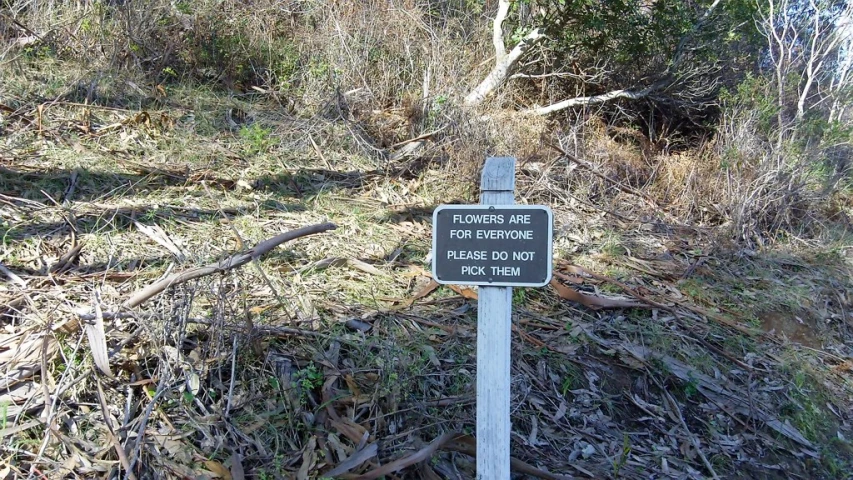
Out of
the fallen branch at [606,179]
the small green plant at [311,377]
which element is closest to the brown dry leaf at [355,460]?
the small green plant at [311,377]

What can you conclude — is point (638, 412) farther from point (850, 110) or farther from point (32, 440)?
point (850, 110)

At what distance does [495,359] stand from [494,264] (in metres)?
0.41

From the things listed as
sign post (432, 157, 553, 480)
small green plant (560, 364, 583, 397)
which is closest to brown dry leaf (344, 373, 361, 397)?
sign post (432, 157, 553, 480)

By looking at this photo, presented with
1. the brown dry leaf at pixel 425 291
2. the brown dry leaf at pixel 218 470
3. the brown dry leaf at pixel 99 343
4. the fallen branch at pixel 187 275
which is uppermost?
the fallen branch at pixel 187 275

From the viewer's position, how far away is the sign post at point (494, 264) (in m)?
2.52

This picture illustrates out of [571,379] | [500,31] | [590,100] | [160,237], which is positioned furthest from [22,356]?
[590,100]

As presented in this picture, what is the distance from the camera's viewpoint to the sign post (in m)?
2.52

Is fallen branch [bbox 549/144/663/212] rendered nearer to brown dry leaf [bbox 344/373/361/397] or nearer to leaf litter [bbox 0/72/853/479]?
leaf litter [bbox 0/72/853/479]

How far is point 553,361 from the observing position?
14.1 ft

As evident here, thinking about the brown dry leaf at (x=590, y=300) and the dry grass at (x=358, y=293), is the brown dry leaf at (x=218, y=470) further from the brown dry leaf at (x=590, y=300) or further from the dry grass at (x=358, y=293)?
the brown dry leaf at (x=590, y=300)

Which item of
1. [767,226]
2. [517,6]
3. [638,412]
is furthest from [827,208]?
[638,412]

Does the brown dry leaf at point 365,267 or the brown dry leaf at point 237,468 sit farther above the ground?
the brown dry leaf at point 365,267

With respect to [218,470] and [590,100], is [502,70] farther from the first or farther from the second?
[218,470]

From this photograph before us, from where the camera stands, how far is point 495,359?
2.59 m
